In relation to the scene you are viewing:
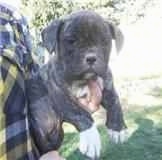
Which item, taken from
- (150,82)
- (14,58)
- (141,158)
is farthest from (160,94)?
(14,58)

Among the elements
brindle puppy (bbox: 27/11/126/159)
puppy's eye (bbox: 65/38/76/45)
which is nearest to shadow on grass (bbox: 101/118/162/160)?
brindle puppy (bbox: 27/11/126/159)

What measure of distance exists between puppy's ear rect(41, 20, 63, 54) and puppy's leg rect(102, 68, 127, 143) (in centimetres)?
14

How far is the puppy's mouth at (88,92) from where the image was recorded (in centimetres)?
117

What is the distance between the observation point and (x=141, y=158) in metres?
3.21

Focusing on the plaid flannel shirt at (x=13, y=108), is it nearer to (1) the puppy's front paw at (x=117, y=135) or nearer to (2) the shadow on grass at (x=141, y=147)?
(1) the puppy's front paw at (x=117, y=135)

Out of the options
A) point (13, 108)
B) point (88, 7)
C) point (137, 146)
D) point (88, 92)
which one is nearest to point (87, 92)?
point (88, 92)

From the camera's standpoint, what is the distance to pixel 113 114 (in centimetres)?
123

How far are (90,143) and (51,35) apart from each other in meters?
0.23

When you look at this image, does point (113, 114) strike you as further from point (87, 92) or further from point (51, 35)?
point (51, 35)

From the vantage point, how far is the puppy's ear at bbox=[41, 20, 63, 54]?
1.17m

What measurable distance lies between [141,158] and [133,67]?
199 centimetres

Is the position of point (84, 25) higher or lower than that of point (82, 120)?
higher

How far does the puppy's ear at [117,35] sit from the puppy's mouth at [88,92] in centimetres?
9

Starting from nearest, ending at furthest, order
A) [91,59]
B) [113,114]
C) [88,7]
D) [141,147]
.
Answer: [91,59] → [113,114] → [141,147] → [88,7]
